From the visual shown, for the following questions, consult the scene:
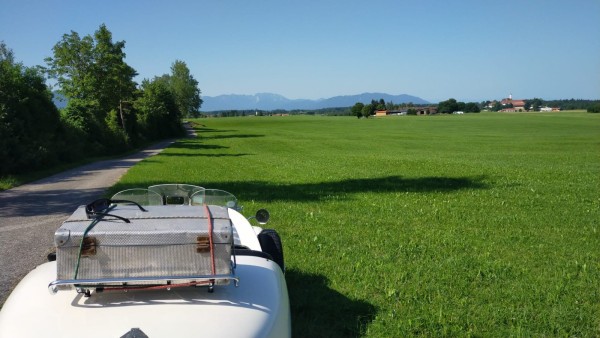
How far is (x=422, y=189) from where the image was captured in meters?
13.6

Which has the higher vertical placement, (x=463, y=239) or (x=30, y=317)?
(x=30, y=317)

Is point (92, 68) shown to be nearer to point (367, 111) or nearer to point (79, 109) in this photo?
point (79, 109)

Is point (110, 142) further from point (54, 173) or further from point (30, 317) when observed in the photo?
point (30, 317)

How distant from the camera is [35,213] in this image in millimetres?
9984

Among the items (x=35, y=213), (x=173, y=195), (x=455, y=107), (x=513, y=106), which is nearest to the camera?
(x=173, y=195)

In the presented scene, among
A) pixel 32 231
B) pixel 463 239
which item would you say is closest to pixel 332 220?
pixel 463 239

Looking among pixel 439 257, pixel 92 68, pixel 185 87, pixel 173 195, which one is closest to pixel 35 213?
pixel 173 195

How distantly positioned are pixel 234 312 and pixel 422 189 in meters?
11.7

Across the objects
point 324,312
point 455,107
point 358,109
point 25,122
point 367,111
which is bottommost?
point 367,111

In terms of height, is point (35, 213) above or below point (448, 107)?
above

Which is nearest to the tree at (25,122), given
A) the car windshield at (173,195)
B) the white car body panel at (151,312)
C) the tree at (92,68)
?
the tree at (92,68)

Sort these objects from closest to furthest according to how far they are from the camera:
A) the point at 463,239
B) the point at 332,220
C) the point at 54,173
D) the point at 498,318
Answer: the point at 498,318 < the point at 463,239 < the point at 332,220 < the point at 54,173

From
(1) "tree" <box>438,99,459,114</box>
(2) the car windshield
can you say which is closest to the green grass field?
(2) the car windshield

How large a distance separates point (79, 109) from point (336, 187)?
19801 mm
